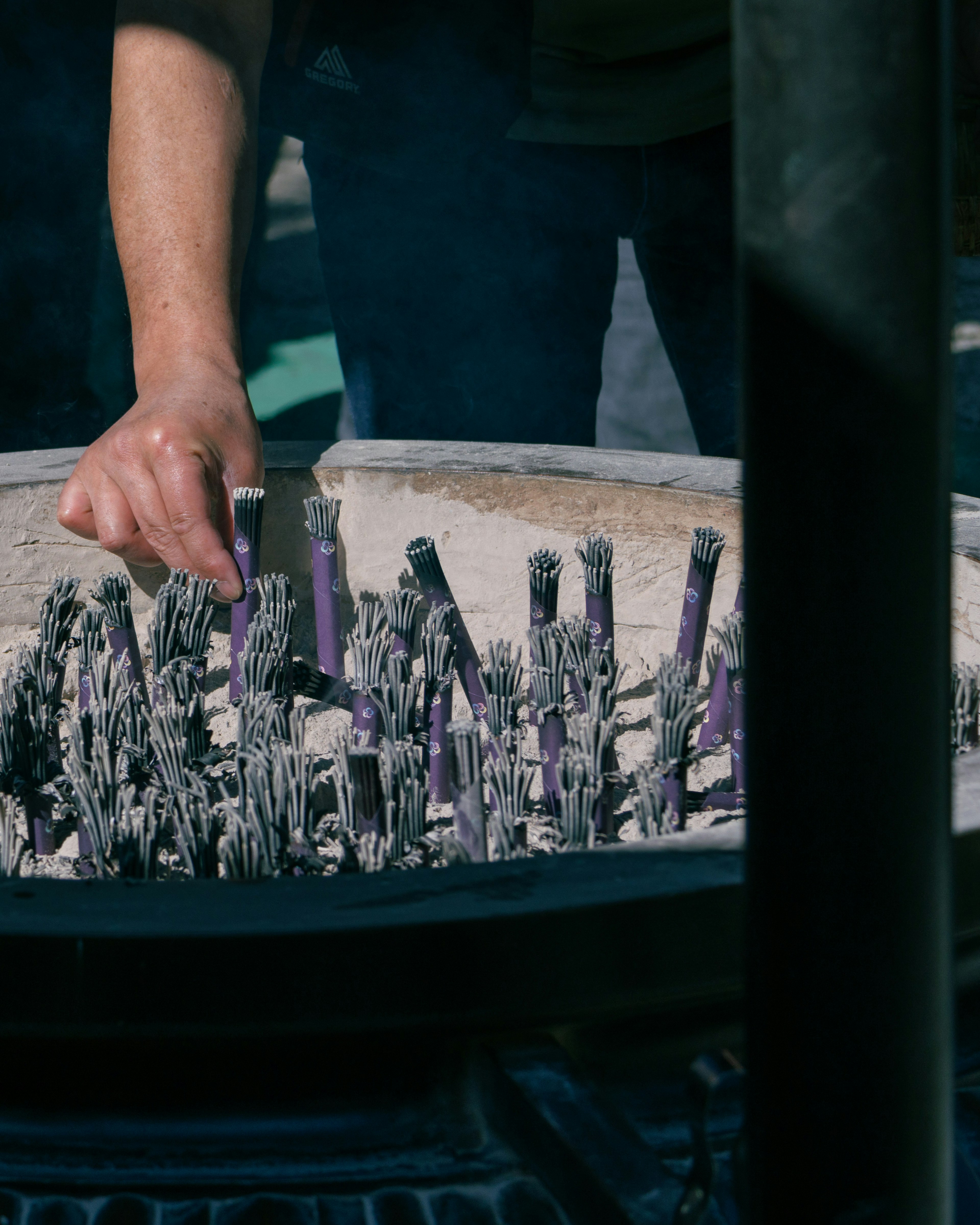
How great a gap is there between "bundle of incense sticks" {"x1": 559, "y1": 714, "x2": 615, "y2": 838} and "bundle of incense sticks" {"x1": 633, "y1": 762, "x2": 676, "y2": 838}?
3 centimetres

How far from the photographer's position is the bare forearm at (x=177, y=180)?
124 cm

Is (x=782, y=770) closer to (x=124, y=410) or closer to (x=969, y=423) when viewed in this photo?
(x=124, y=410)

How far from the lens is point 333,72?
1.85 meters

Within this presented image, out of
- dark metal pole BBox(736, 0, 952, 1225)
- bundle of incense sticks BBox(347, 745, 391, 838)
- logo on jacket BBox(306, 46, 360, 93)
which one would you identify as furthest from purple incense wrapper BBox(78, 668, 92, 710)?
logo on jacket BBox(306, 46, 360, 93)

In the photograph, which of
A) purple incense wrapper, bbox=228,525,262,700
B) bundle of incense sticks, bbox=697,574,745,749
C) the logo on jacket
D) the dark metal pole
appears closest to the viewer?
the dark metal pole

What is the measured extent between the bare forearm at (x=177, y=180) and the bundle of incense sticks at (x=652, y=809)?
29.9 inches

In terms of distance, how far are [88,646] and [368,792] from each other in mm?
453

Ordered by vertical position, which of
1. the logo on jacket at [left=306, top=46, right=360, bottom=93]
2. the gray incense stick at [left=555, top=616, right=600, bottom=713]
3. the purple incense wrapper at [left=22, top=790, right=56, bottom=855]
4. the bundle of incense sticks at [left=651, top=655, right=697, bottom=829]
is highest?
the logo on jacket at [left=306, top=46, right=360, bottom=93]

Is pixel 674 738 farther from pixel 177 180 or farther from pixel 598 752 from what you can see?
pixel 177 180

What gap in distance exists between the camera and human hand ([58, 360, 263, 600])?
3.52ft

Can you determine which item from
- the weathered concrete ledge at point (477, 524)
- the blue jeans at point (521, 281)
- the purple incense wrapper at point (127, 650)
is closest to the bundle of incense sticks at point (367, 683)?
the purple incense wrapper at point (127, 650)

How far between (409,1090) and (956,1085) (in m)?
0.24

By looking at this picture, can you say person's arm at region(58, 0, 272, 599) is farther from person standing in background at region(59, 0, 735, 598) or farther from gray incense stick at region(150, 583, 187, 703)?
gray incense stick at region(150, 583, 187, 703)

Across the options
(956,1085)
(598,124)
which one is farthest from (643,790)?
(598,124)
